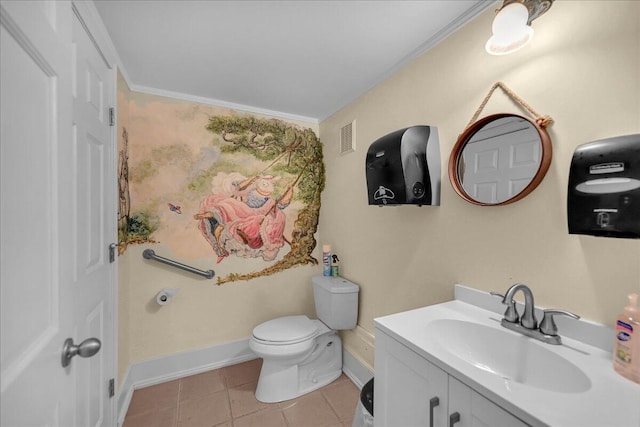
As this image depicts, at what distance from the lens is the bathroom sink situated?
0.82 m

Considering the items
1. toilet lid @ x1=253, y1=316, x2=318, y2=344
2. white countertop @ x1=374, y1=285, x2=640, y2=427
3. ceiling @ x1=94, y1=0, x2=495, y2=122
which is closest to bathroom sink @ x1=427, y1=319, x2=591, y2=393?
white countertop @ x1=374, y1=285, x2=640, y2=427

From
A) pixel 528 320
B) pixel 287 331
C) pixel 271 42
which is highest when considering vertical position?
pixel 271 42

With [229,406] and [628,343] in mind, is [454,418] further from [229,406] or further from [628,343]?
[229,406]

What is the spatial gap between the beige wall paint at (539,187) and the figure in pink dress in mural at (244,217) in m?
0.89

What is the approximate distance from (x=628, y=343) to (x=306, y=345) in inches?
61.1

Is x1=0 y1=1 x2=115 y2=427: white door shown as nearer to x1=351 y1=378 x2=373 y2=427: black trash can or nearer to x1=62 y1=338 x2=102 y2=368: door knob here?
x1=62 y1=338 x2=102 y2=368: door knob

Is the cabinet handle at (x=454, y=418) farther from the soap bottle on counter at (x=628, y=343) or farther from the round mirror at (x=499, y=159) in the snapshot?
the round mirror at (x=499, y=159)

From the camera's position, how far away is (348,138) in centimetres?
212

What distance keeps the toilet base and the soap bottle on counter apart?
5.20 feet

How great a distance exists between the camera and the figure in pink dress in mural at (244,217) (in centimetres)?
217

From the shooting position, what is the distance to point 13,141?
52cm

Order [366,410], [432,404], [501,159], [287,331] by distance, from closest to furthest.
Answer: [432,404], [501,159], [366,410], [287,331]

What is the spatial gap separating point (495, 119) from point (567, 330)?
86 centimetres

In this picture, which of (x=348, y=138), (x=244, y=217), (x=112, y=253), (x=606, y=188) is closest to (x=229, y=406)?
(x=112, y=253)
